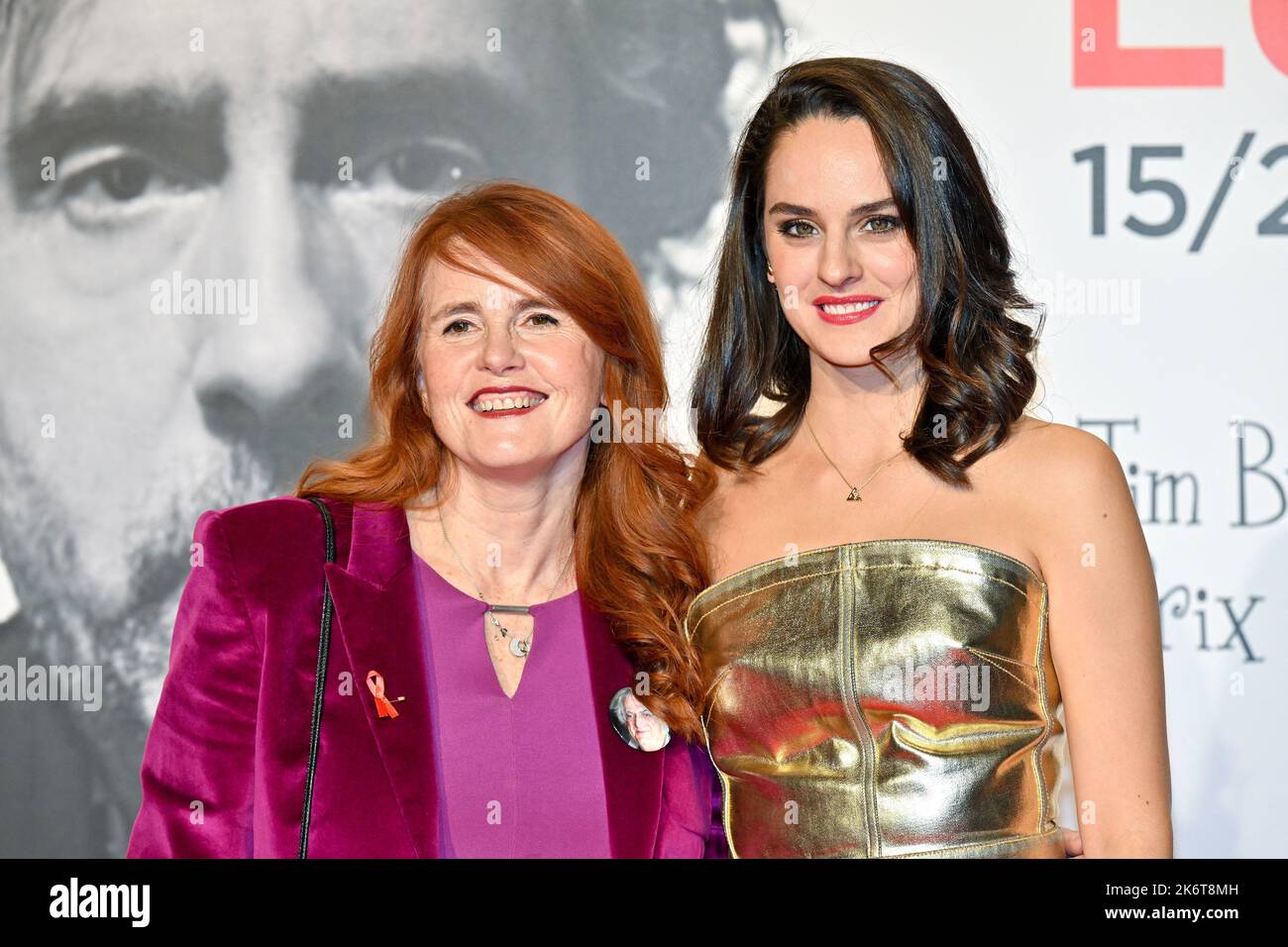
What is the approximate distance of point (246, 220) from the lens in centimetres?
378

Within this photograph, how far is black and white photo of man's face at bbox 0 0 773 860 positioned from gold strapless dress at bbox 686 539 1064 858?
1.68 meters

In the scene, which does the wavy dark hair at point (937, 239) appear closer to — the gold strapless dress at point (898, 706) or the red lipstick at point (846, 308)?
the red lipstick at point (846, 308)

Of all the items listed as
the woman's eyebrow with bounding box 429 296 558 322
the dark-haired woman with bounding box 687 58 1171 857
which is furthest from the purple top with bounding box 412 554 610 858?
the woman's eyebrow with bounding box 429 296 558 322

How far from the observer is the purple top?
224cm

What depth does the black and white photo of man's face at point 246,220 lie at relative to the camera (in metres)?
3.77

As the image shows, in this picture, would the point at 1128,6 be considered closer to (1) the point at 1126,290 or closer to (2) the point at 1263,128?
(2) the point at 1263,128

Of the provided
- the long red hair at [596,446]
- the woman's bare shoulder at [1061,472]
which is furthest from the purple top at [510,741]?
the woman's bare shoulder at [1061,472]

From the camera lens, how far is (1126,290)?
3686 mm

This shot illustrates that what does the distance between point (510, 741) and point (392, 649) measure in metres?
0.24

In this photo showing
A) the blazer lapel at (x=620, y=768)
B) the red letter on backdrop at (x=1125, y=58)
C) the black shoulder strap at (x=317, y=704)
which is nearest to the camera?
the black shoulder strap at (x=317, y=704)

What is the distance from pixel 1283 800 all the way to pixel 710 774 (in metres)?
1.90

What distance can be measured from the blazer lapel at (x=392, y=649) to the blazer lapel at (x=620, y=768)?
28cm

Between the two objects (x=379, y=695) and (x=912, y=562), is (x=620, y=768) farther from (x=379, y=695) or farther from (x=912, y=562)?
(x=912, y=562)

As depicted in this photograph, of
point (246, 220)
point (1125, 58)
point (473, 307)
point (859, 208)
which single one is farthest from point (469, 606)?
point (1125, 58)
